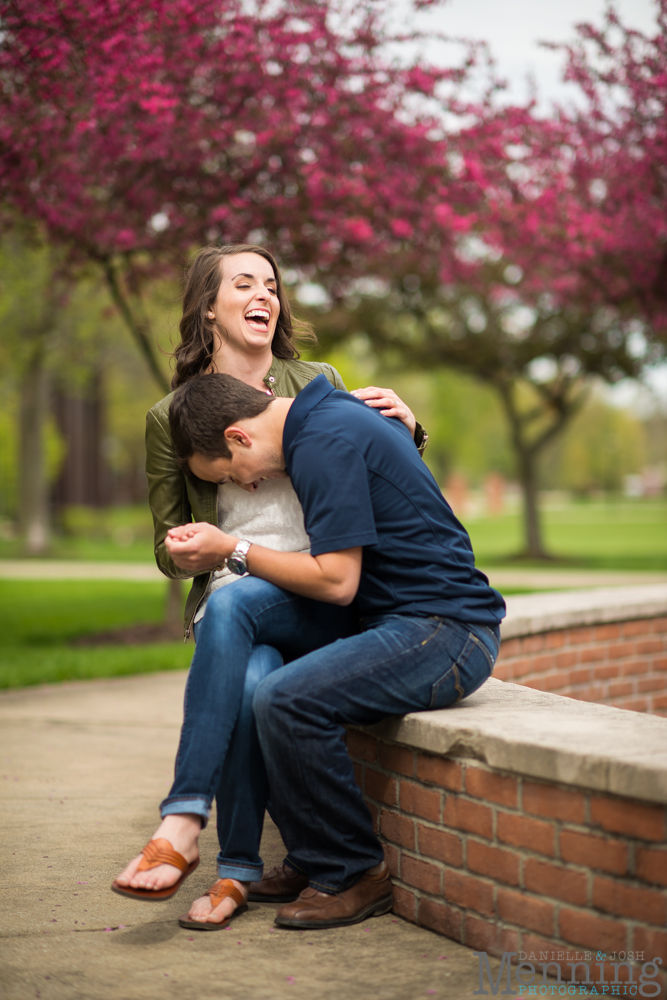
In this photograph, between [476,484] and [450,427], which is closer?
[450,427]

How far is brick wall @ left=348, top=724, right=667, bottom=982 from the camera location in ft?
7.22

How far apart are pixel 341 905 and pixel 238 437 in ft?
4.50

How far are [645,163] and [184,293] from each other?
636cm

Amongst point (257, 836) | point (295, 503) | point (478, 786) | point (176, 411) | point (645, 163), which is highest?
point (645, 163)

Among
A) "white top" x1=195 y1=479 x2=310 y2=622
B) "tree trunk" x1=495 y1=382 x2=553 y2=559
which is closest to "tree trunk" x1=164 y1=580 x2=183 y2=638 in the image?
"white top" x1=195 y1=479 x2=310 y2=622

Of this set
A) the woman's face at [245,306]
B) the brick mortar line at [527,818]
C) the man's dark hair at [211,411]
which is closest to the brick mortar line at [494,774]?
the brick mortar line at [527,818]

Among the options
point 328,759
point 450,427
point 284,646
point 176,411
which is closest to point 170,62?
point 176,411

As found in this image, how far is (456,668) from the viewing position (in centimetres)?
281

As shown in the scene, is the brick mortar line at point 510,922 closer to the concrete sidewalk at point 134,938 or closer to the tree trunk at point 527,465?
the concrete sidewalk at point 134,938

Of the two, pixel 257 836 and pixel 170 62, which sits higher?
pixel 170 62

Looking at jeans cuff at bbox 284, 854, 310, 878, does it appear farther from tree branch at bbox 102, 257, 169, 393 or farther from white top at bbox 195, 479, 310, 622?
tree branch at bbox 102, 257, 169, 393

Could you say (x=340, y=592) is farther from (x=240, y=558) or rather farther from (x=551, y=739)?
(x=551, y=739)

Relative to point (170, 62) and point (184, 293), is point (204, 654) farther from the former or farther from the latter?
point (170, 62)

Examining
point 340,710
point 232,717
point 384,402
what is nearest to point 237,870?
point 232,717
